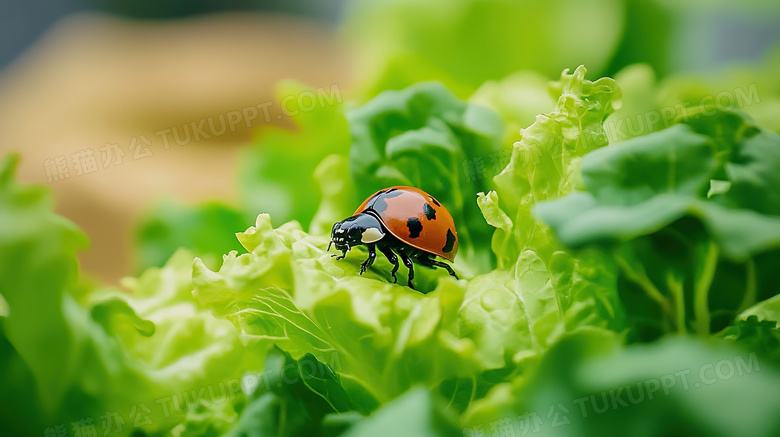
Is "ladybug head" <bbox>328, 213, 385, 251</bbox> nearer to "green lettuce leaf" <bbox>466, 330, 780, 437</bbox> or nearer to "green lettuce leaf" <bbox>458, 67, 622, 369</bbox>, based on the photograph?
"green lettuce leaf" <bbox>458, 67, 622, 369</bbox>

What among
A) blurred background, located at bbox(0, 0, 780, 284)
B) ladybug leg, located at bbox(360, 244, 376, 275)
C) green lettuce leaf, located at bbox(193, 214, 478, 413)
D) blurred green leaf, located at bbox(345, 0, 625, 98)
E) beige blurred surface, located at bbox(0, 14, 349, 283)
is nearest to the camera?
green lettuce leaf, located at bbox(193, 214, 478, 413)

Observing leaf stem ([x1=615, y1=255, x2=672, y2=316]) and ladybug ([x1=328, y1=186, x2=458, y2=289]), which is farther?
ladybug ([x1=328, y1=186, x2=458, y2=289])

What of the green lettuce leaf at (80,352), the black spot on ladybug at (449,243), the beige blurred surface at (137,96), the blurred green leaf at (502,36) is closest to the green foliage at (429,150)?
the black spot on ladybug at (449,243)

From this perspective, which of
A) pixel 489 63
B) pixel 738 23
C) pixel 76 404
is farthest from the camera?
pixel 738 23

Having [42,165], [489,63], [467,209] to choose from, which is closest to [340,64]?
[42,165]

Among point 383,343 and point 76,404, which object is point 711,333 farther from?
point 76,404

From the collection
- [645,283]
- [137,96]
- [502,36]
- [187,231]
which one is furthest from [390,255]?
[137,96]

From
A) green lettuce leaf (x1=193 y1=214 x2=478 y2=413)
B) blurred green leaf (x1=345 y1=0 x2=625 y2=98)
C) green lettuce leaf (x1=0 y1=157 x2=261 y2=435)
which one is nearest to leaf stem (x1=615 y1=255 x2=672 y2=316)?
green lettuce leaf (x1=193 y1=214 x2=478 y2=413)

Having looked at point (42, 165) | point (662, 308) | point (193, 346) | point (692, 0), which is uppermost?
point (692, 0)
